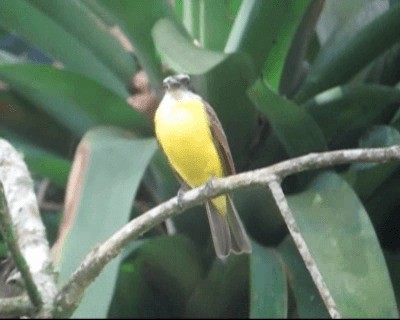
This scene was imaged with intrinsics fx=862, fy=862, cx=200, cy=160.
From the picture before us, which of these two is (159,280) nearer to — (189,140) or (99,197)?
(99,197)

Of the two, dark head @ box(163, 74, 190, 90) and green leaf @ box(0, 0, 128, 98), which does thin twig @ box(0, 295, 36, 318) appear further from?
green leaf @ box(0, 0, 128, 98)

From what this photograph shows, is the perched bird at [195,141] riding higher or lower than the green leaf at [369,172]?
higher

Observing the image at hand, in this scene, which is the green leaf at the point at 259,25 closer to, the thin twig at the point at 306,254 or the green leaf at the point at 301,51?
the green leaf at the point at 301,51

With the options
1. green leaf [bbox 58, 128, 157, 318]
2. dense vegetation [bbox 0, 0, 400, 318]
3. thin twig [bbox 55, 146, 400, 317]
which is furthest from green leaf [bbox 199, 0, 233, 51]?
thin twig [bbox 55, 146, 400, 317]

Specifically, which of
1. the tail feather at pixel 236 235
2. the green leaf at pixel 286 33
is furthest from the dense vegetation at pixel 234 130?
the tail feather at pixel 236 235

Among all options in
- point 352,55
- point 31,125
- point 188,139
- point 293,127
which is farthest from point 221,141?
point 31,125

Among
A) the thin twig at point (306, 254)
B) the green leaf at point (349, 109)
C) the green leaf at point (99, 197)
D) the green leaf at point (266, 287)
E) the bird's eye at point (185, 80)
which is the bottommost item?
the green leaf at point (266, 287)
